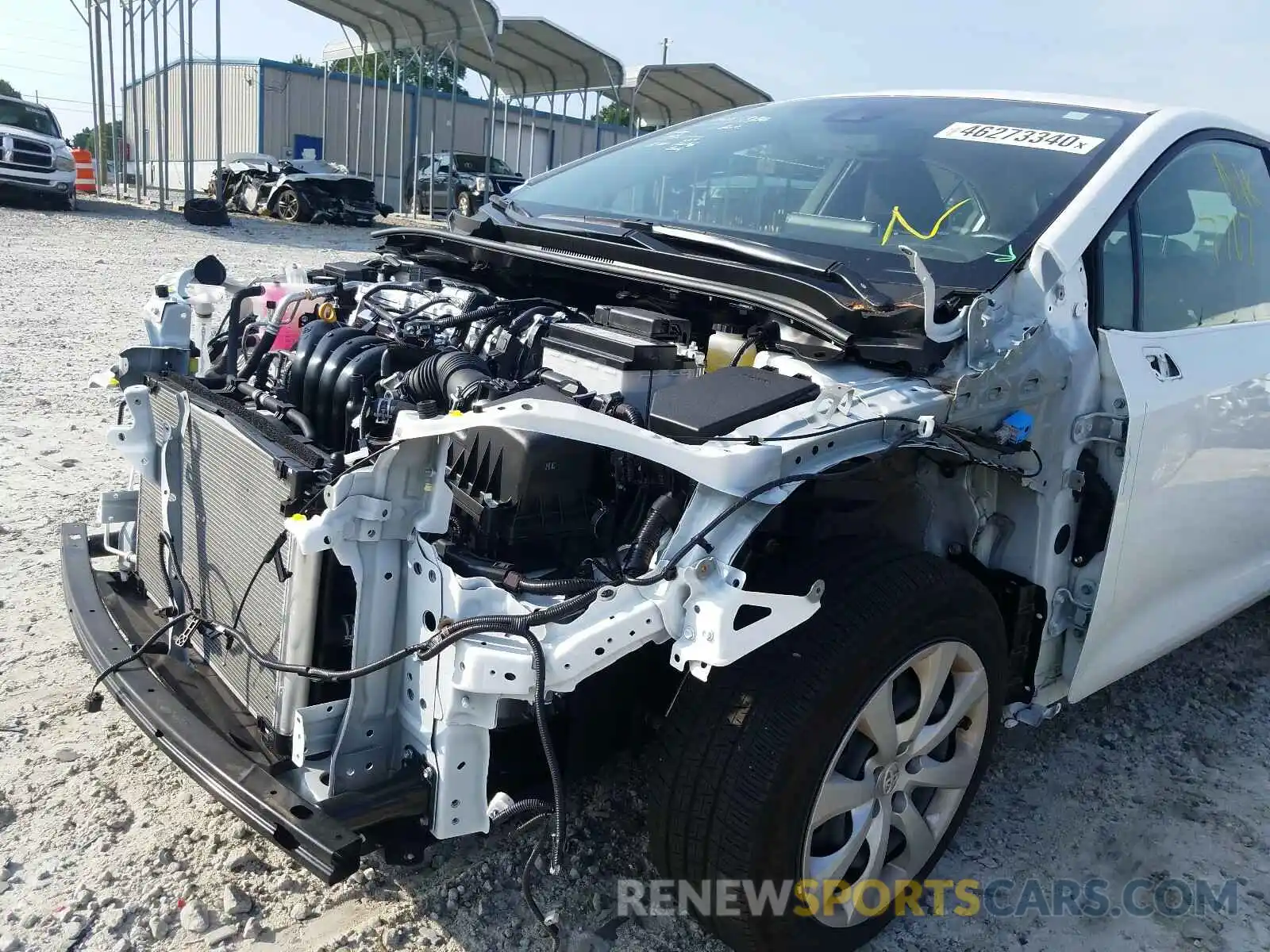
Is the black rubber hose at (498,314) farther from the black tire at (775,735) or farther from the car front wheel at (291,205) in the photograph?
the car front wheel at (291,205)

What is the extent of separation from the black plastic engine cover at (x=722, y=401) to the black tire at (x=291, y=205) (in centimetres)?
1910

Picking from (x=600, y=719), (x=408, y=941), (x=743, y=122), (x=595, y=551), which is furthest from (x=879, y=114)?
(x=408, y=941)

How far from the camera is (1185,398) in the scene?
99.0 inches

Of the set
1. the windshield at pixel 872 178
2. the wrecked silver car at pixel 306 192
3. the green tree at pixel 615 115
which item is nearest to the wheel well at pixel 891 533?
the windshield at pixel 872 178

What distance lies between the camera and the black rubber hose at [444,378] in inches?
90.4

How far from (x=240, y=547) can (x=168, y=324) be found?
1.09 meters

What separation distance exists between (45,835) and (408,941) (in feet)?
3.19

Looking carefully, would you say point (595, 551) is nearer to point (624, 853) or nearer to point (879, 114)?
point (624, 853)

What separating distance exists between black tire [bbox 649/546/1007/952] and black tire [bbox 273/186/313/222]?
63.4 ft

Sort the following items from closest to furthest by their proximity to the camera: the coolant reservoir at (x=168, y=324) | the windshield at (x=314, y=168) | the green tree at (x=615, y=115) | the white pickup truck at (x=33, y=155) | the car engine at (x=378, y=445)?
the car engine at (x=378, y=445) → the coolant reservoir at (x=168, y=324) → the white pickup truck at (x=33, y=155) → the windshield at (x=314, y=168) → the green tree at (x=615, y=115)

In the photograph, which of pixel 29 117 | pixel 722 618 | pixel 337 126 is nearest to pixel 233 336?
pixel 722 618

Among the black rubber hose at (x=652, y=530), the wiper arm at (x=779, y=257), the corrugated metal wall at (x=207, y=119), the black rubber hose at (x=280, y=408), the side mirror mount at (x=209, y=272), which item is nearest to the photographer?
→ the black rubber hose at (x=652, y=530)

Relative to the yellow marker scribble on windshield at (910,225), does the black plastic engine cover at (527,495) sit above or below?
below

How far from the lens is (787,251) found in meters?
2.55
